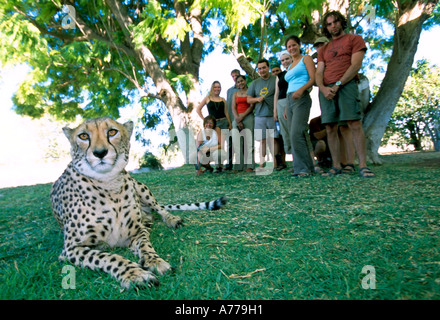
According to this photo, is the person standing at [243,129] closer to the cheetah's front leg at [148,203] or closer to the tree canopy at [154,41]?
the tree canopy at [154,41]

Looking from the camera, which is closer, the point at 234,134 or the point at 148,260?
the point at 148,260

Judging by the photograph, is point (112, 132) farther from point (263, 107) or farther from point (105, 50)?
point (105, 50)

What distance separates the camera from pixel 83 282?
1.68m

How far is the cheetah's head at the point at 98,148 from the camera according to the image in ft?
6.40

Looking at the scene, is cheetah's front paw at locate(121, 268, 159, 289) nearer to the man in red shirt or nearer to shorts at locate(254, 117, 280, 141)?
the man in red shirt

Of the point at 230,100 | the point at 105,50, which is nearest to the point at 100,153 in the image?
the point at 230,100

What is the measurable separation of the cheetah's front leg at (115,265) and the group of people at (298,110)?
356 cm

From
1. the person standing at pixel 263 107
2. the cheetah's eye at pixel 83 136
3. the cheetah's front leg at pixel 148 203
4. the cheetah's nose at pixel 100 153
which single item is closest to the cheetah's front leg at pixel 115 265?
the cheetah's nose at pixel 100 153

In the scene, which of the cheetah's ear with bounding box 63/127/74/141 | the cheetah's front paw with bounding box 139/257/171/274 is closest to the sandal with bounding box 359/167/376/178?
the cheetah's front paw with bounding box 139/257/171/274

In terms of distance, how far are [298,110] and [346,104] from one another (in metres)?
0.75

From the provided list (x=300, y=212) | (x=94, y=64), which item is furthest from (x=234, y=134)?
(x=94, y=64)
